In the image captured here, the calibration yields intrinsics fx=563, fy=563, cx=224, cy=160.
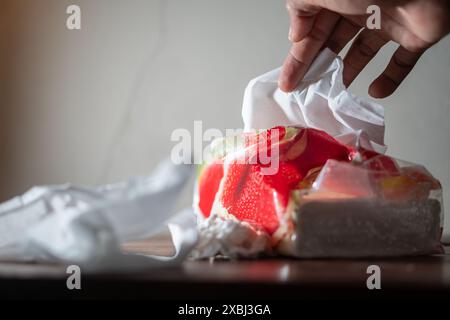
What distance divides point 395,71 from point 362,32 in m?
0.08

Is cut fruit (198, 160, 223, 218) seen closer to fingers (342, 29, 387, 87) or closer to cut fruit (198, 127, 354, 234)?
cut fruit (198, 127, 354, 234)

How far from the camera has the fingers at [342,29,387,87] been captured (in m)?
0.90

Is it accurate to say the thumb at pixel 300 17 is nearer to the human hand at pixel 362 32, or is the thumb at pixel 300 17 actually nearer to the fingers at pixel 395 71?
the human hand at pixel 362 32

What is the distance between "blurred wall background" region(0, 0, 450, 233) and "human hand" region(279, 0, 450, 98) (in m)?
0.30

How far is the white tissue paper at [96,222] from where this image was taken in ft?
1.37

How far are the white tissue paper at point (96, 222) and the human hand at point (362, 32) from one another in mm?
359

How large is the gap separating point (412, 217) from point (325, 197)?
11 centimetres

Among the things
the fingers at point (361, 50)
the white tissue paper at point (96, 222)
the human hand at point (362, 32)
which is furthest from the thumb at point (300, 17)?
A: the white tissue paper at point (96, 222)

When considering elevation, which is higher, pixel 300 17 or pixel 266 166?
pixel 300 17

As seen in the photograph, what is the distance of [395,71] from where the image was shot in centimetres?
91

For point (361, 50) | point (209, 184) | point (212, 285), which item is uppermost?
point (361, 50)

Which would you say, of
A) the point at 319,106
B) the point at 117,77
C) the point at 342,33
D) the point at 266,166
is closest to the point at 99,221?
the point at 266,166

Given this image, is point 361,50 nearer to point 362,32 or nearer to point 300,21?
point 362,32

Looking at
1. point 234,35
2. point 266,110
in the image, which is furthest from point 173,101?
point 266,110
